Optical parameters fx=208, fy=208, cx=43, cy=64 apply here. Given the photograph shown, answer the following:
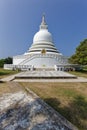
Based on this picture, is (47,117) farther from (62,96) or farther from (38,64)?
(38,64)

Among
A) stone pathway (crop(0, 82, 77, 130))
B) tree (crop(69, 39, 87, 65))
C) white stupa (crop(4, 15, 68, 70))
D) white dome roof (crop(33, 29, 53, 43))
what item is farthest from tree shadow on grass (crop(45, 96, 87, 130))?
white dome roof (crop(33, 29, 53, 43))

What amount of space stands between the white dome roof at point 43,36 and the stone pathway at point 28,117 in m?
54.3

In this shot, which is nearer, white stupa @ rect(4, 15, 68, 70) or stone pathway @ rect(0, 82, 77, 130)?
stone pathway @ rect(0, 82, 77, 130)

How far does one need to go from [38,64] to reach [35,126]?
4581 cm

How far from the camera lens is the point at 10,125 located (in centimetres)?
613

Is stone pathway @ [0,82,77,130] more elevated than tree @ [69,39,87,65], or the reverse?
tree @ [69,39,87,65]

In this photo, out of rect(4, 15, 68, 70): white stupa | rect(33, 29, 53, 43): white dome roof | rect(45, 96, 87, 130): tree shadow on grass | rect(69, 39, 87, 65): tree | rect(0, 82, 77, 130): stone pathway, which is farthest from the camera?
→ rect(33, 29, 53, 43): white dome roof

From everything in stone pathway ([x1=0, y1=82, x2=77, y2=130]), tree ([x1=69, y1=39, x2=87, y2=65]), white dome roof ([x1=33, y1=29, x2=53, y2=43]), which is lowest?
stone pathway ([x1=0, y1=82, x2=77, y2=130])

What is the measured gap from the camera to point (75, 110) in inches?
356

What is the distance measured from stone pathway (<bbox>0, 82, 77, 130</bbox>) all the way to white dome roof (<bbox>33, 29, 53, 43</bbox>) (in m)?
54.3

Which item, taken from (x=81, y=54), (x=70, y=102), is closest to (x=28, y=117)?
(x=70, y=102)

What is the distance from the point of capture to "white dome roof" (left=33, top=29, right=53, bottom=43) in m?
61.4

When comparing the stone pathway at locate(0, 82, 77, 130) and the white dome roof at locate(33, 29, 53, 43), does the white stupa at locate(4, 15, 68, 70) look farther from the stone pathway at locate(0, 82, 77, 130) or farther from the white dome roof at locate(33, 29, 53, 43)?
the stone pathway at locate(0, 82, 77, 130)

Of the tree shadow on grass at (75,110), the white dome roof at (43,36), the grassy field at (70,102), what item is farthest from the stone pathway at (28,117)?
the white dome roof at (43,36)
